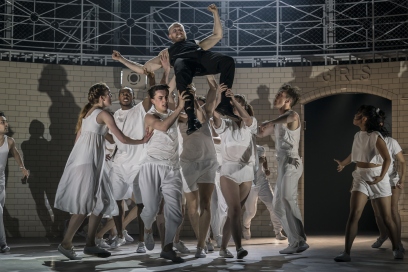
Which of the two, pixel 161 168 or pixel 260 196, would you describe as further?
pixel 260 196

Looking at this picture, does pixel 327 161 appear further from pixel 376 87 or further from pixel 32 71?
pixel 32 71

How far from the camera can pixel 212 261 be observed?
773cm

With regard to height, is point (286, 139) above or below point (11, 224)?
above

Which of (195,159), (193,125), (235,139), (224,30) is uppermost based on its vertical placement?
(224,30)

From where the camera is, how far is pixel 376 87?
1214cm

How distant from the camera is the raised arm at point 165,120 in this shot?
743 cm

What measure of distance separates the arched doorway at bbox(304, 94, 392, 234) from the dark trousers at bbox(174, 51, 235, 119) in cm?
691

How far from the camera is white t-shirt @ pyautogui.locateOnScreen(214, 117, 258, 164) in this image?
8312mm

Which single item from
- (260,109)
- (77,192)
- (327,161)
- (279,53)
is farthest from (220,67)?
(327,161)

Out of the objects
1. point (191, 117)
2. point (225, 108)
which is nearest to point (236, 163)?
point (225, 108)

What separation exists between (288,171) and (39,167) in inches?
203

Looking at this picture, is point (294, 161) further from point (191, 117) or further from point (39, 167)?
point (39, 167)

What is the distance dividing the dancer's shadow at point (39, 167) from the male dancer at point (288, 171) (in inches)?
191

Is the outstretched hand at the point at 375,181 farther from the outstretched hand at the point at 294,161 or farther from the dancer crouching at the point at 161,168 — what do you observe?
the dancer crouching at the point at 161,168
